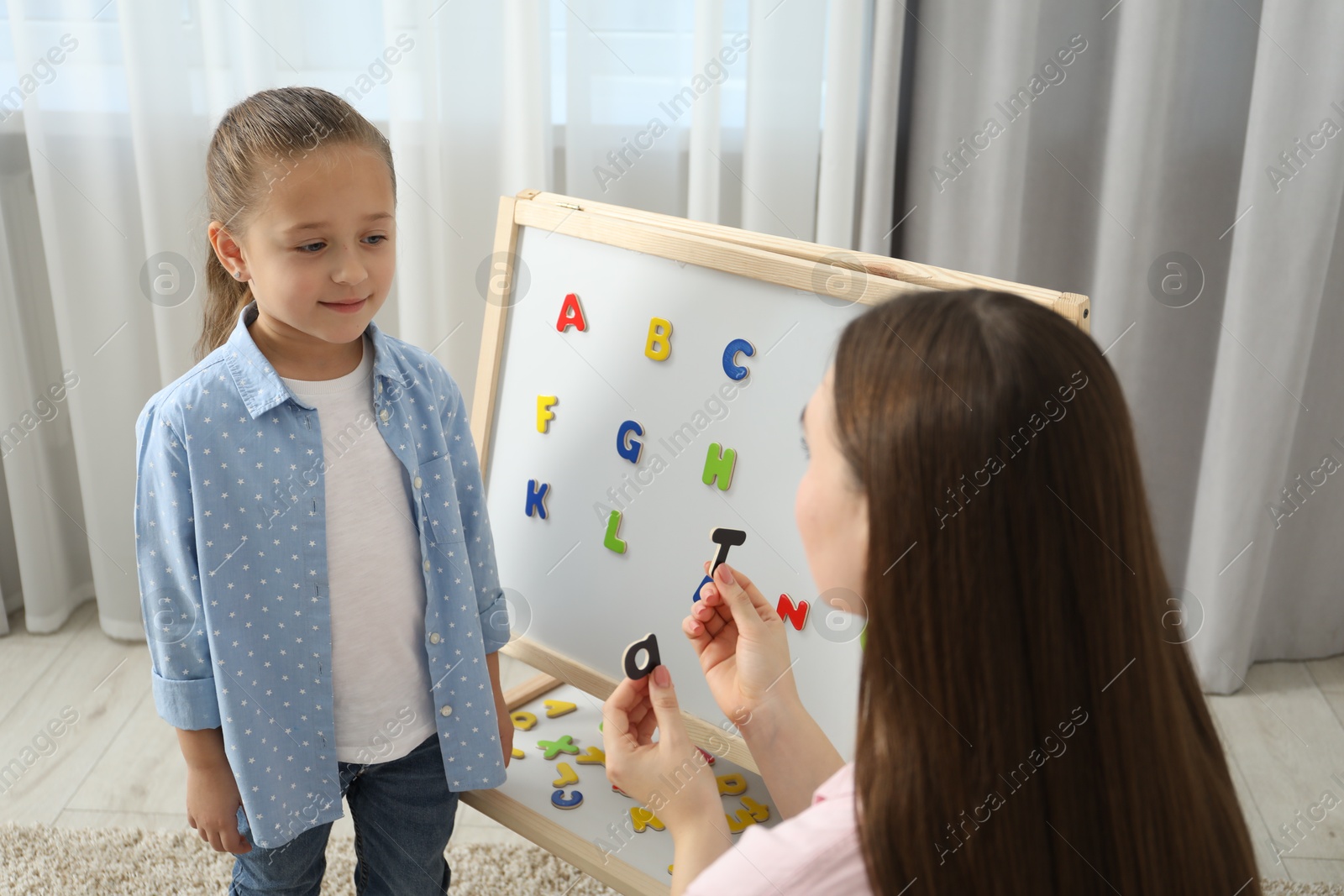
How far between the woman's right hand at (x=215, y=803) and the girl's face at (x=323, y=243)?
45 centimetres

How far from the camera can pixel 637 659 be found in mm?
969

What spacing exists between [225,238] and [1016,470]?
0.80 m

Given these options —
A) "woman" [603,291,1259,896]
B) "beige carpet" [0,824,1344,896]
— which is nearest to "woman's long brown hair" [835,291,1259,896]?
"woman" [603,291,1259,896]

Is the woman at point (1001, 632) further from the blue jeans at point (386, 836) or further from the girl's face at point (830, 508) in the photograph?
the blue jeans at point (386, 836)

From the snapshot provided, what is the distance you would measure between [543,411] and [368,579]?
0.34 meters

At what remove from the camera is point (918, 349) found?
2.10ft

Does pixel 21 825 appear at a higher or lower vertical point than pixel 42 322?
lower

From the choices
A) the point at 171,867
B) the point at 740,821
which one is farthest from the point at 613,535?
the point at 171,867

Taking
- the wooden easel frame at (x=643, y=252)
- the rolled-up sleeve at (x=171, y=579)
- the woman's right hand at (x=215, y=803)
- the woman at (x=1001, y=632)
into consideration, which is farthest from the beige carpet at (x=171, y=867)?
the woman at (x=1001, y=632)

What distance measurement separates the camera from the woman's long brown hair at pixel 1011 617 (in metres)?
0.62

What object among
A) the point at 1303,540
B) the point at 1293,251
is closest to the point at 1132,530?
the point at 1293,251

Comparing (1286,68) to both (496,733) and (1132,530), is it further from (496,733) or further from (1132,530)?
(496,733)

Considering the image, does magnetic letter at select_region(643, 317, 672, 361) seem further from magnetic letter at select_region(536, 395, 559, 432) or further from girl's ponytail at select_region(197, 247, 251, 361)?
girl's ponytail at select_region(197, 247, 251, 361)

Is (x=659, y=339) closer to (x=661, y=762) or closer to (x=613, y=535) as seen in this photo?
(x=613, y=535)
